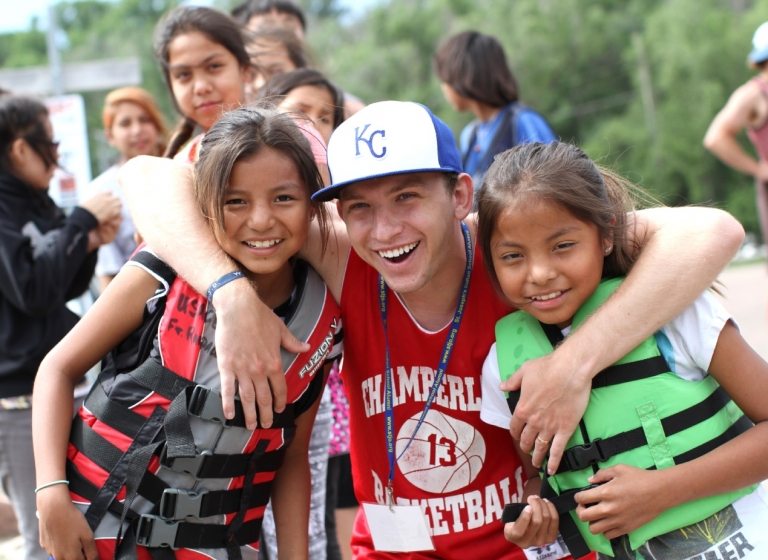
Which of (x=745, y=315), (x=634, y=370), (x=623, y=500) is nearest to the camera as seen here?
(x=623, y=500)

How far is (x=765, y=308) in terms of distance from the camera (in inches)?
440

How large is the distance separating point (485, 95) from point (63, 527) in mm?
3372

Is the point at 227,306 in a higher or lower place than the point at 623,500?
higher

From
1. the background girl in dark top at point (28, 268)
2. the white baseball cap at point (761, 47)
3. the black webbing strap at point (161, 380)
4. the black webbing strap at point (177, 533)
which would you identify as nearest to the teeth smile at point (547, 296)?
the black webbing strap at point (161, 380)

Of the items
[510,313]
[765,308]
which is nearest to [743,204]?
[765,308]

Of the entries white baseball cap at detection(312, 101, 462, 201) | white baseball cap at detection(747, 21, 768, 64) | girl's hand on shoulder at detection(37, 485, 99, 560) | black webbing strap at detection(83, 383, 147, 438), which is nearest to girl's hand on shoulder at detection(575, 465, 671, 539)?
white baseball cap at detection(312, 101, 462, 201)

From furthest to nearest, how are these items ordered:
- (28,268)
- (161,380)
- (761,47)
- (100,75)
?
→ (100,75) → (761,47) → (28,268) → (161,380)

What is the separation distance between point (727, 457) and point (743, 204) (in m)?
39.7

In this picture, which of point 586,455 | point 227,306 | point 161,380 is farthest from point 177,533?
point 586,455

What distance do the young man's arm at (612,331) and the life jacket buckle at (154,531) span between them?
952 mm

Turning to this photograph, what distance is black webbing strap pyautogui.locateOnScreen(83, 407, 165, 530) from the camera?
2506 millimetres

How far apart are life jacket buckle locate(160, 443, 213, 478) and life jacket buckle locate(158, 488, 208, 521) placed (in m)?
0.06

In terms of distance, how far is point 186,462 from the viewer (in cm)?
248

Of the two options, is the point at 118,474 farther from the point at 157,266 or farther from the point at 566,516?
the point at 566,516
